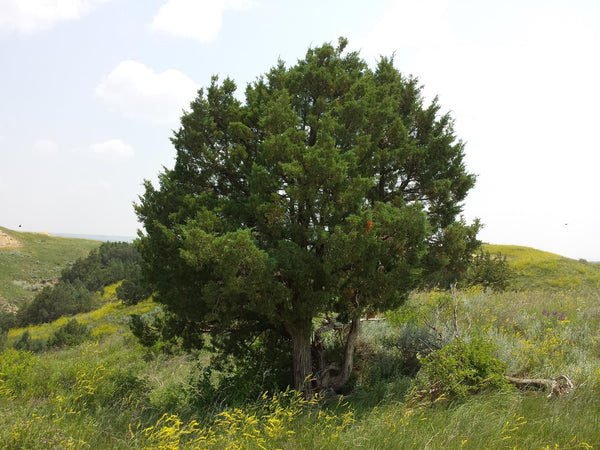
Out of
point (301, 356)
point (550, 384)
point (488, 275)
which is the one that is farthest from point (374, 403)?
point (488, 275)

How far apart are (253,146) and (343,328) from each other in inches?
192

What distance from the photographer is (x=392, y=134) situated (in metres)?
7.68

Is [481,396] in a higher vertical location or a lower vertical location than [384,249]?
lower

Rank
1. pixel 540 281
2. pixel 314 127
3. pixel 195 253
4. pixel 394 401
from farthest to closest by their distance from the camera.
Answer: pixel 540 281 < pixel 314 127 < pixel 394 401 < pixel 195 253

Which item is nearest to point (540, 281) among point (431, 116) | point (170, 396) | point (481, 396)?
point (431, 116)

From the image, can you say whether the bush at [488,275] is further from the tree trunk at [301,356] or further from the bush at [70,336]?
the bush at [70,336]

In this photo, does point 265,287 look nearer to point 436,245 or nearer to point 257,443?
point 257,443

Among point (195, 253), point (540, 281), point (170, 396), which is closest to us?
point (195, 253)

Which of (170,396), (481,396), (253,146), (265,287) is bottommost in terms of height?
(170,396)

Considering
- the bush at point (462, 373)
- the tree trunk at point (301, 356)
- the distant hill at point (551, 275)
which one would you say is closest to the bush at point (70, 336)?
the tree trunk at point (301, 356)

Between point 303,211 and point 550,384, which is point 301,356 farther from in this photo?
point 550,384

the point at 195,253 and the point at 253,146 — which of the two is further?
the point at 253,146

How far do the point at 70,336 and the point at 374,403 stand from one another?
60.8 feet

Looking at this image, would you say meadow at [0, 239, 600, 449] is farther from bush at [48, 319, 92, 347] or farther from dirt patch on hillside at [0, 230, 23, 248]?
dirt patch on hillside at [0, 230, 23, 248]
